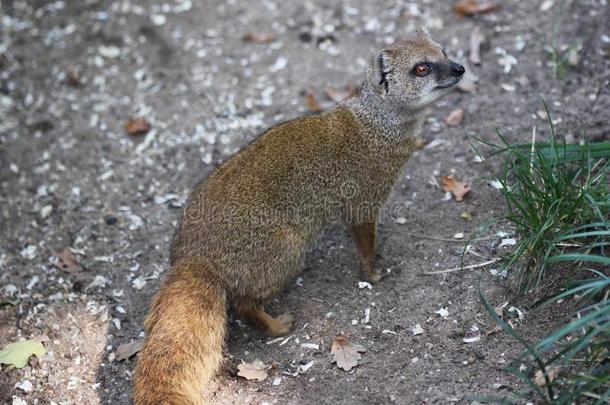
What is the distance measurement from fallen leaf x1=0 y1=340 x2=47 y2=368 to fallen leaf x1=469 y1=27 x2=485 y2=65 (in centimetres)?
378

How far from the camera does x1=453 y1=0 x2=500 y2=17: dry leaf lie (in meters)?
6.03

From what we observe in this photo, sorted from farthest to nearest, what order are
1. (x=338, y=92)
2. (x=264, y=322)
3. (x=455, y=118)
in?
(x=338, y=92), (x=455, y=118), (x=264, y=322)

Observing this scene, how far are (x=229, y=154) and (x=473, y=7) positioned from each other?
2.44 m

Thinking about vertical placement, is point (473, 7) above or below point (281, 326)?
above

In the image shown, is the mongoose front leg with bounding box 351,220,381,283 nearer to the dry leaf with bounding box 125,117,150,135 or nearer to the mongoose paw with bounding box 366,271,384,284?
the mongoose paw with bounding box 366,271,384,284

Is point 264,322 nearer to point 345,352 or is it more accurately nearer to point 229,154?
point 345,352

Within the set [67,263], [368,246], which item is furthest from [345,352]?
[67,263]

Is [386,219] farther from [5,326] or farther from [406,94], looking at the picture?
[5,326]

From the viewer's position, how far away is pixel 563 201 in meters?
3.69

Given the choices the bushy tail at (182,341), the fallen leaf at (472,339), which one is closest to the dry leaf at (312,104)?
the bushy tail at (182,341)

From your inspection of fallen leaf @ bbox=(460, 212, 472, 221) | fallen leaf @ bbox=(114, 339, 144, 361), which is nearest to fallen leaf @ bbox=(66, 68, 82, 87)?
fallen leaf @ bbox=(114, 339, 144, 361)

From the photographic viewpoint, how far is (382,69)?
4227 millimetres

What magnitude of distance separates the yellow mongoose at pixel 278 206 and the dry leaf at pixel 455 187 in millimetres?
557

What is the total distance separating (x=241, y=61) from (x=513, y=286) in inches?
136
